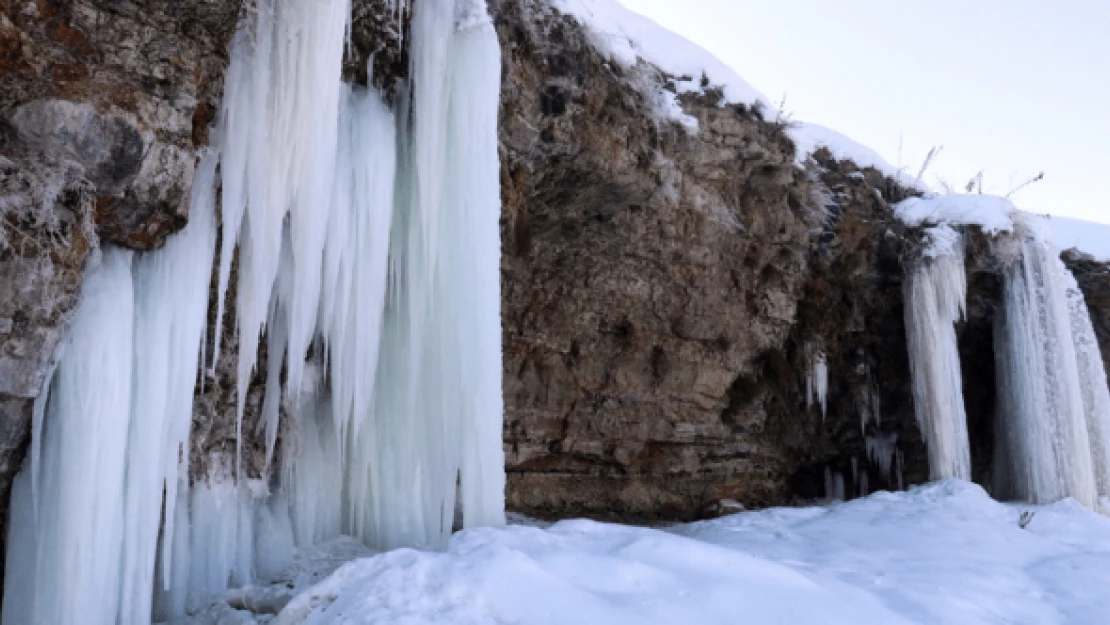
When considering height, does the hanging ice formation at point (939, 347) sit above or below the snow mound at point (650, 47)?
below

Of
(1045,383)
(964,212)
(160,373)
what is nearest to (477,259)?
(160,373)

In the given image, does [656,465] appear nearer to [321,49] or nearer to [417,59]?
[417,59]

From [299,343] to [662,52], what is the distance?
484cm

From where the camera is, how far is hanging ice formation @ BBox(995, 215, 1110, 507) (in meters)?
9.41

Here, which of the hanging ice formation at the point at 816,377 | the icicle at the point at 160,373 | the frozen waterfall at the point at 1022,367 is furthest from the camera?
the hanging ice formation at the point at 816,377

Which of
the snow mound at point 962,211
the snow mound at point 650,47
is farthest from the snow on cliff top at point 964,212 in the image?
the snow mound at point 650,47

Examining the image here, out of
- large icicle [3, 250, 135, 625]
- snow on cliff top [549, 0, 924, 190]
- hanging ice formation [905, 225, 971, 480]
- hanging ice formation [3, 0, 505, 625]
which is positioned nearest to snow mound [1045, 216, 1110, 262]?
hanging ice formation [905, 225, 971, 480]

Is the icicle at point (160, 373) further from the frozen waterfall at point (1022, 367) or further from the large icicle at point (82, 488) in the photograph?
the frozen waterfall at point (1022, 367)

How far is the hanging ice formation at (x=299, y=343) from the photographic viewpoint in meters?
4.03

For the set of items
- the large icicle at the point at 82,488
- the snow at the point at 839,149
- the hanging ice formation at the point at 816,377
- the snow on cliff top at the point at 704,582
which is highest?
the snow at the point at 839,149

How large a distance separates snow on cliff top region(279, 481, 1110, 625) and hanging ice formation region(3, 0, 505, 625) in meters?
1.07

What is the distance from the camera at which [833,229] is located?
980 centimetres

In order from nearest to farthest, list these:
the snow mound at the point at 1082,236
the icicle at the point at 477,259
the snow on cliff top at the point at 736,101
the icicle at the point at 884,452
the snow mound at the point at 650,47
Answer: the icicle at the point at 477,259 → the snow mound at the point at 650,47 → the snow on cliff top at the point at 736,101 → the snow mound at the point at 1082,236 → the icicle at the point at 884,452

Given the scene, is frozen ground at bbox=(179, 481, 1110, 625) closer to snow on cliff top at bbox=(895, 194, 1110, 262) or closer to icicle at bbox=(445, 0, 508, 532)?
icicle at bbox=(445, 0, 508, 532)
